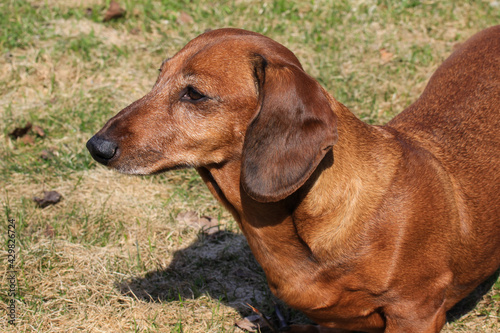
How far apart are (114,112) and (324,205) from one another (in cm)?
372

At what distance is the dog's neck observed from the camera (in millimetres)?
2891

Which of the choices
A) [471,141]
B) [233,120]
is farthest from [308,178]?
[471,141]

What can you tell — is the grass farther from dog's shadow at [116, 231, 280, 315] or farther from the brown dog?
the brown dog

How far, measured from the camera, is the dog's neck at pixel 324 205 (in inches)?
114

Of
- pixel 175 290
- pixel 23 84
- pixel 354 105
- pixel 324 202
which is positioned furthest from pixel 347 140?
pixel 23 84

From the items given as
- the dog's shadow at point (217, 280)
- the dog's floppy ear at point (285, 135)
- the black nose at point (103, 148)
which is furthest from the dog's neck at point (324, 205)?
the dog's shadow at point (217, 280)

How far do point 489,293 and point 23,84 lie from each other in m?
5.12

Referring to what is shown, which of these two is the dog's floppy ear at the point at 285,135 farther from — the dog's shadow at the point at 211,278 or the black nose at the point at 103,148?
the dog's shadow at the point at 211,278

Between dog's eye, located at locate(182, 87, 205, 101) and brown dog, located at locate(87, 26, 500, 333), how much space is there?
0.01 metres

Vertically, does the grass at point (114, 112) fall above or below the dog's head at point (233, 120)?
below

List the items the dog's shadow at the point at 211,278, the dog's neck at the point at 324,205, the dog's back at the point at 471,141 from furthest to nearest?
the dog's shadow at the point at 211,278 → the dog's back at the point at 471,141 → the dog's neck at the point at 324,205

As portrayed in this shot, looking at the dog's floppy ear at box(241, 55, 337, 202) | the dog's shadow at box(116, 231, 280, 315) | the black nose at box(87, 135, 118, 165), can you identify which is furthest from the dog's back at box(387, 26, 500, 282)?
the black nose at box(87, 135, 118, 165)

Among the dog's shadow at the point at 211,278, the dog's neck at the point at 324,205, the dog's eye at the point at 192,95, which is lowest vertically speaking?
the dog's shadow at the point at 211,278

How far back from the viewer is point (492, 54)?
12.9ft
